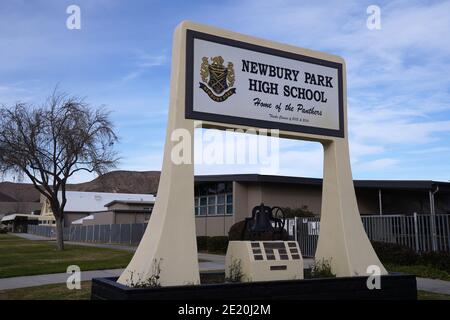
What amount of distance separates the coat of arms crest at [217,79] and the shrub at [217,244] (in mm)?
16770

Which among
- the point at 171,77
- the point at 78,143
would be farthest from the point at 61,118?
the point at 171,77

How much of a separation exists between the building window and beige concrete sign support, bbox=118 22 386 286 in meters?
16.9

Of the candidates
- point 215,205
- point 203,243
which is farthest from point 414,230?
point 215,205

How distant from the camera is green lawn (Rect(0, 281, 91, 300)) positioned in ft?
33.4

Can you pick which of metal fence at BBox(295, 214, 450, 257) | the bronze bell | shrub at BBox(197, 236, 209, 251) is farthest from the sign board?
shrub at BBox(197, 236, 209, 251)

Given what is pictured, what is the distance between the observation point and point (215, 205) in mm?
28750

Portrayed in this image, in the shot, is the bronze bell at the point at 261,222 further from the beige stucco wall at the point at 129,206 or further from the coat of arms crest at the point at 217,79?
the beige stucco wall at the point at 129,206

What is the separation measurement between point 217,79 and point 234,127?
98 cm

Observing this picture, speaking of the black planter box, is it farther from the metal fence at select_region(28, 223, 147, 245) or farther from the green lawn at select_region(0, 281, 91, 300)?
the metal fence at select_region(28, 223, 147, 245)

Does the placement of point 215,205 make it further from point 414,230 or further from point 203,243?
point 414,230

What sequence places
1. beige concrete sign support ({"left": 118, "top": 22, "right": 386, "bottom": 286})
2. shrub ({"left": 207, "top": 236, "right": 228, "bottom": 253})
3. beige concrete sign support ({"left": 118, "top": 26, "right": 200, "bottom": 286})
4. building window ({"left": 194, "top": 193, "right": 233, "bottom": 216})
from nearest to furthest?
beige concrete sign support ({"left": 118, "top": 26, "right": 200, "bottom": 286}), beige concrete sign support ({"left": 118, "top": 22, "right": 386, "bottom": 286}), shrub ({"left": 207, "top": 236, "right": 228, "bottom": 253}), building window ({"left": 194, "top": 193, "right": 233, "bottom": 216})
